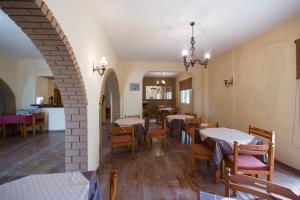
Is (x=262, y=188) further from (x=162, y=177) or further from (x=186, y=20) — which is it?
(x=186, y=20)

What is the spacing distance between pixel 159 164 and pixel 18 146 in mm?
3832

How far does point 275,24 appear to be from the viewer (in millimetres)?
3426

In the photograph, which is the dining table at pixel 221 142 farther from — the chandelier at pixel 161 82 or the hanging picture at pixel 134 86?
the chandelier at pixel 161 82

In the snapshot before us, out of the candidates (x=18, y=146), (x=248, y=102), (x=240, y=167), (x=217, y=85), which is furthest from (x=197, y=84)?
(x=18, y=146)

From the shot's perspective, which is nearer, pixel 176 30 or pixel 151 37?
pixel 176 30

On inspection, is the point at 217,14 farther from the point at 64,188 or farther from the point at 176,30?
the point at 64,188

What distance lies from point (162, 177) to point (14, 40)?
4.46 metres

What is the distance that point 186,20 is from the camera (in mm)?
3180

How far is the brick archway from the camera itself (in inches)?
56.1

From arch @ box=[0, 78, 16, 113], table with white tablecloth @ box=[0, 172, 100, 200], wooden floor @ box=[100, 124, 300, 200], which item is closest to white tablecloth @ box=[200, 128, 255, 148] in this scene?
wooden floor @ box=[100, 124, 300, 200]

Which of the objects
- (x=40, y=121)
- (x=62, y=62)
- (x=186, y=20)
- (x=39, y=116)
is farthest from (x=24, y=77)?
(x=186, y=20)

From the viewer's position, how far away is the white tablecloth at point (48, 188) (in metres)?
1.19

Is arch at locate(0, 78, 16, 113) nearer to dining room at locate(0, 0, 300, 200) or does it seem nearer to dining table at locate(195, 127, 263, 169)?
dining room at locate(0, 0, 300, 200)

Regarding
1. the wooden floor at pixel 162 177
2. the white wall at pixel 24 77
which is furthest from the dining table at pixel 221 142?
the white wall at pixel 24 77
